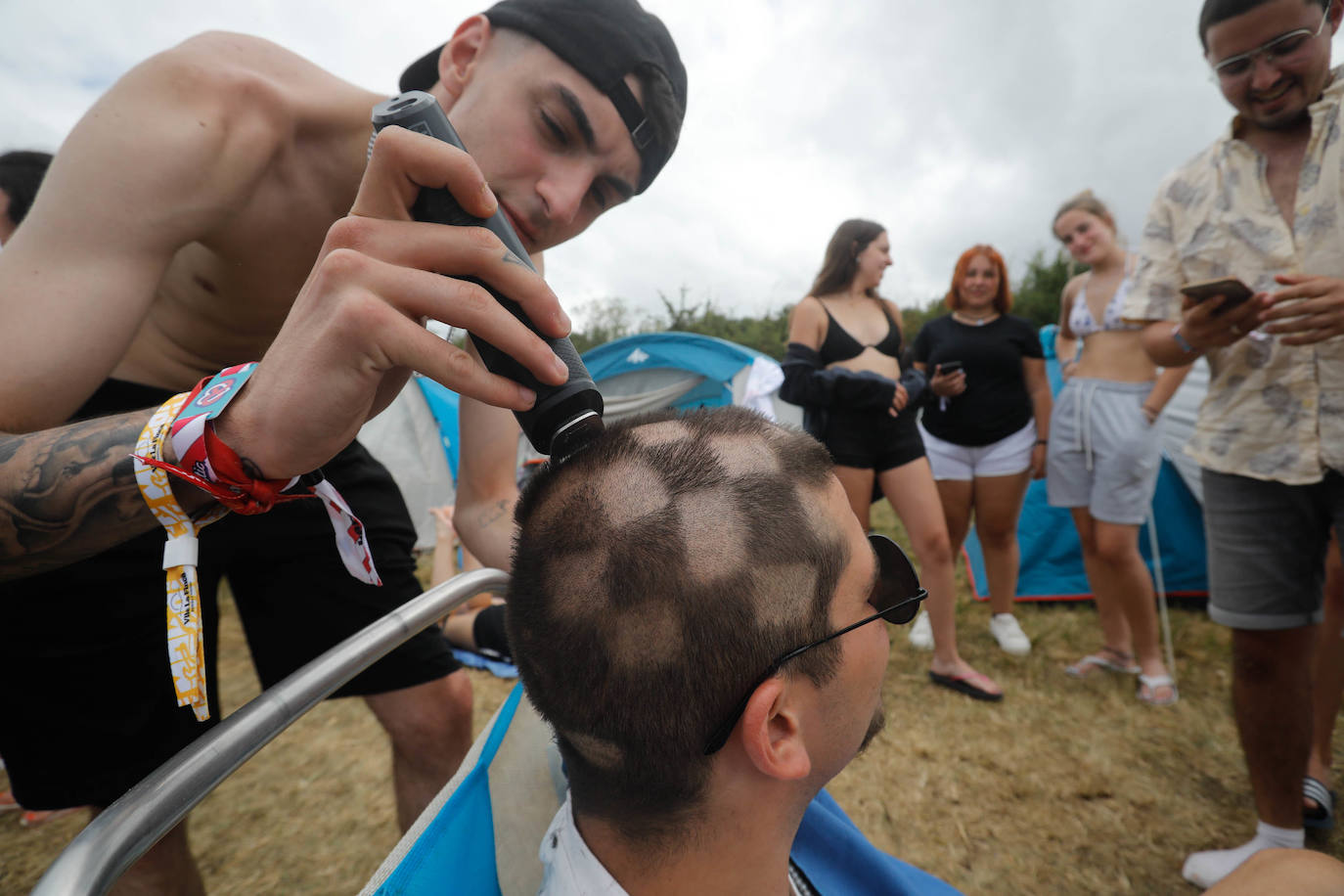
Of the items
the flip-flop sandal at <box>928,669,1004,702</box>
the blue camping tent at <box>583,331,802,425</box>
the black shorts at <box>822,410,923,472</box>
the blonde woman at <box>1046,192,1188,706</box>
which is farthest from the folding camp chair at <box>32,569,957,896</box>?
the blue camping tent at <box>583,331,802,425</box>

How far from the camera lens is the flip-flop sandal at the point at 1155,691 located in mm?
3586

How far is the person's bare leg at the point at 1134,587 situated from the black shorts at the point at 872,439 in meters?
1.11

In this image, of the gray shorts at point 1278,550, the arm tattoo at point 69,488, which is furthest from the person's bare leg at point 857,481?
the arm tattoo at point 69,488

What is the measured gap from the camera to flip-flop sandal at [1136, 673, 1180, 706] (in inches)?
141

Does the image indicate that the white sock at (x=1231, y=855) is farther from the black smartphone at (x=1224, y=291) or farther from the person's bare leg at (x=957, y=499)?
the person's bare leg at (x=957, y=499)

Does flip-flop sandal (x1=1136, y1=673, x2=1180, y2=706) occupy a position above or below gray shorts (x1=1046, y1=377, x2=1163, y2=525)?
below

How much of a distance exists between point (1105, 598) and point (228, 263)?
4516mm

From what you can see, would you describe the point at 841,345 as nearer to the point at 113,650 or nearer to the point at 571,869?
the point at 571,869

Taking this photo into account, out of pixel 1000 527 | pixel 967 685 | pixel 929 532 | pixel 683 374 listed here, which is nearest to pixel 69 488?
pixel 929 532

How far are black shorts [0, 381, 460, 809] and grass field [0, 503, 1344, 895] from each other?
1.52 meters

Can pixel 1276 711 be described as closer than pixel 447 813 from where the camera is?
No

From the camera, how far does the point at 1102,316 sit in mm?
3926

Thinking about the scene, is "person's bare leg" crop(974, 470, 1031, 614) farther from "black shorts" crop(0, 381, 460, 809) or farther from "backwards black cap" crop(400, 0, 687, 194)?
"black shorts" crop(0, 381, 460, 809)

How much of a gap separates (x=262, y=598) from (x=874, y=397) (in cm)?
290
